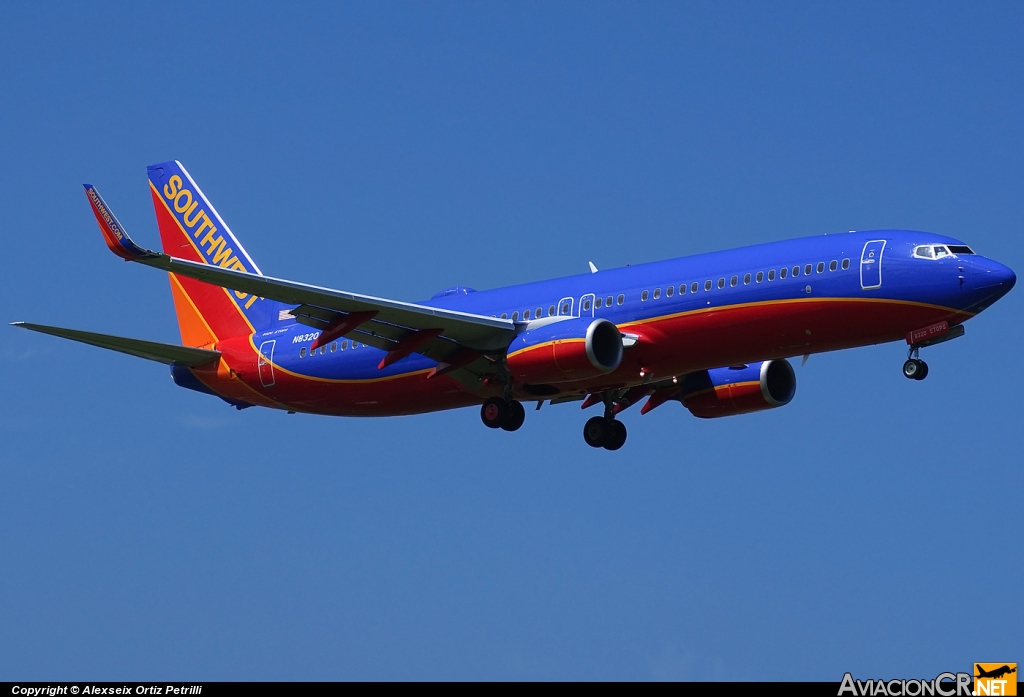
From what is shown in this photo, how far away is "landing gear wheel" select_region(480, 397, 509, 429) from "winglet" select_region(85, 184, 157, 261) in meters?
11.7

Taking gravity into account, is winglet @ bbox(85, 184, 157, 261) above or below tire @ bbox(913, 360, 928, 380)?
above

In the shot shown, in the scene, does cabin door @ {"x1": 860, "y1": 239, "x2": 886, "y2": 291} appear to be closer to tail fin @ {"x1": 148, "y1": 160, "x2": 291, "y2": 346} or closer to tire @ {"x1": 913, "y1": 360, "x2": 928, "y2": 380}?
tire @ {"x1": 913, "y1": 360, "x2": 928, "y2": 380}

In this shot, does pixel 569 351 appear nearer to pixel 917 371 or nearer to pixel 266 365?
pixel 917 371

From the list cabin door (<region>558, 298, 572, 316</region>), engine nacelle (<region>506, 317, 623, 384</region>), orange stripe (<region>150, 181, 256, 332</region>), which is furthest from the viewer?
orange stripe (<region>150, 181, 256, 332</region>)

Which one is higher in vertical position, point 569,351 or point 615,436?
point 615,436

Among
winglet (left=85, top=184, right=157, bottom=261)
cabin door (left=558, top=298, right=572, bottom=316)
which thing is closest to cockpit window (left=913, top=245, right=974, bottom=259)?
cabin door (left=558, top=298, right=572, bottom=316)

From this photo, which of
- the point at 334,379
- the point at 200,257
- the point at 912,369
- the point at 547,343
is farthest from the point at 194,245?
the point at 912,369

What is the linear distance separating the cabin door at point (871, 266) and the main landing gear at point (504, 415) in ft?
35.8

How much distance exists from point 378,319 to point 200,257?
13.4m

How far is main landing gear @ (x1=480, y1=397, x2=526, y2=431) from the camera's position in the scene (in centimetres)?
4803

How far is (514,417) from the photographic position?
1893 inches

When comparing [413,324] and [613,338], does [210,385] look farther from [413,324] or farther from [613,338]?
[613,338]

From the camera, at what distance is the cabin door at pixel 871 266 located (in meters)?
43.0

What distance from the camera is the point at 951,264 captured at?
140 feet
